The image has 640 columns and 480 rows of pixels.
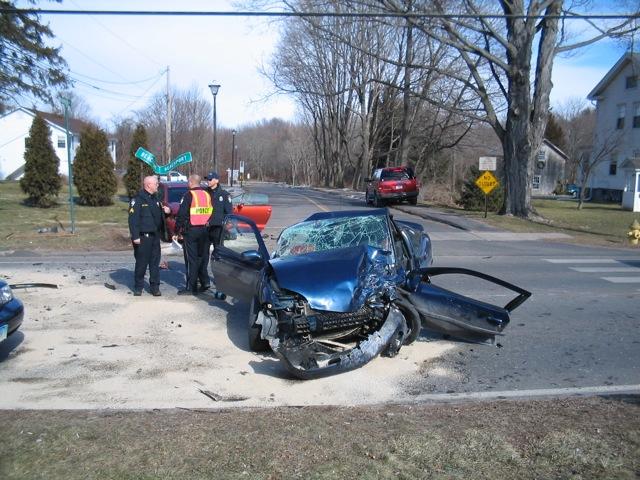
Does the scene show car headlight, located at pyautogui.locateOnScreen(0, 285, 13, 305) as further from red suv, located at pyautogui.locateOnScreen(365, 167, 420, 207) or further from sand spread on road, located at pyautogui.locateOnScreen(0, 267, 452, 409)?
red suv, located at pyautogui.locateOnScreen(365, 167, 420, 207)

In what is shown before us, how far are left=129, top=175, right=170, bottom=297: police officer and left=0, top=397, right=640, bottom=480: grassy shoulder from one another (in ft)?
15.4

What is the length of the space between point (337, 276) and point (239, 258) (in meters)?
2.12

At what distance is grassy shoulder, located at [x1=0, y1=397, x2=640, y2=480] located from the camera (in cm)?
378

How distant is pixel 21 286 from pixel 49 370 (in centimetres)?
383

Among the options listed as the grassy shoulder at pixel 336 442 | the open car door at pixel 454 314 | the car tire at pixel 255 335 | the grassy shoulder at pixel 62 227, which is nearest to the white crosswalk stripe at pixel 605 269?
the open car door at pixel 454 314

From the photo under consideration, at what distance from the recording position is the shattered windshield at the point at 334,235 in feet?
23.2

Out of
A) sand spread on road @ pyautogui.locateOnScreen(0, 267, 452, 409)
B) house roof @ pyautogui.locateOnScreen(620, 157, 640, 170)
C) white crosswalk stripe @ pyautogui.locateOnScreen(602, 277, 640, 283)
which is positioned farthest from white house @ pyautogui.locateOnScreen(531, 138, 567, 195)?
sand spread on road @ pyautogui.locateOnScreen(0, 267, 452, 409)

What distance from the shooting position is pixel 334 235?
7.30 meters

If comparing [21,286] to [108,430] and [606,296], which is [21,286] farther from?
[606,296]

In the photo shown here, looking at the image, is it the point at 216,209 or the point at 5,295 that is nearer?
the point at 5,295

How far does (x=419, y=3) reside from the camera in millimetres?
23328

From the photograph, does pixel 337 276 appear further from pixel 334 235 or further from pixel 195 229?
pixel 195 229

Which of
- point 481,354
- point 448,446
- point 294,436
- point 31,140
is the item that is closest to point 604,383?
point 481,354

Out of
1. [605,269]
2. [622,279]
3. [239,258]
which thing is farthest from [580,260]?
[239,258]
